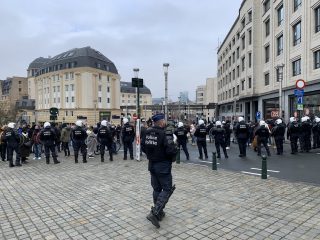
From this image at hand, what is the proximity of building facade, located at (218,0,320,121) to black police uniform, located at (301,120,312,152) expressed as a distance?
494cm

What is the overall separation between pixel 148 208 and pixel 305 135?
10979mm

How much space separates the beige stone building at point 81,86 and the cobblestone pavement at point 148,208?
53984 mm

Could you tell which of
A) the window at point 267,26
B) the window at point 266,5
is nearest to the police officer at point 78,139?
the window at point 267,26

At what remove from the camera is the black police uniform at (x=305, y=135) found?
13.7 meters

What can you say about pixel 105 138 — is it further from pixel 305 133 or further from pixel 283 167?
pixel 305 133

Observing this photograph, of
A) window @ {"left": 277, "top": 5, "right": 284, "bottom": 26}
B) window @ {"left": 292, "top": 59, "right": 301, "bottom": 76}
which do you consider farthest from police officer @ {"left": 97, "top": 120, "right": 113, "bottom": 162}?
window @ {"left": 277, "top": 5, "right": 284, "bottom": 26}

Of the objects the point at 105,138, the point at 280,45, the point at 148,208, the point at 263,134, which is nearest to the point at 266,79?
the point at 280,45

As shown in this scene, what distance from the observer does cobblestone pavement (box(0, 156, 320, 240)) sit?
4.63 metres

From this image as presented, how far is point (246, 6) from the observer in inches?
1438

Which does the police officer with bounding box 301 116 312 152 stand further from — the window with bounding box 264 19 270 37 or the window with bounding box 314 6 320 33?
the window with bounding box 264 19 270 37

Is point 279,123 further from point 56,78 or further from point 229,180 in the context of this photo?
point 56,78

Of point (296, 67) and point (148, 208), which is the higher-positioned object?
point (296, 67)

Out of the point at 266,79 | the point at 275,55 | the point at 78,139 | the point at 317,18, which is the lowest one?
the point at 78,139

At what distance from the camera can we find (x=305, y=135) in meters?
14.0
